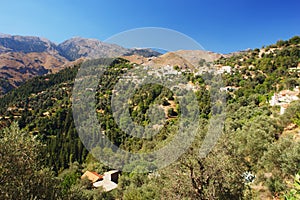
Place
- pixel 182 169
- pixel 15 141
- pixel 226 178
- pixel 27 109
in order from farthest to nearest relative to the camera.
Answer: pixel 27 109
pixel 182 169
pixel 226 178
pixel 15 141

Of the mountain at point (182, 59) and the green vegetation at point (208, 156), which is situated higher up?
the mountain at point (182, 59)

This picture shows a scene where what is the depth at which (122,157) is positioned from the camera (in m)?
37.2

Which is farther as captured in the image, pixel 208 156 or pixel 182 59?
pixel 182 59

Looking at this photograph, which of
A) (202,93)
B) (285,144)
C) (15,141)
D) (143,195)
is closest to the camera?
(15,141)

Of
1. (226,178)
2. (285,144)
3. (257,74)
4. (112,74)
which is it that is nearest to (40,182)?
(226,178)

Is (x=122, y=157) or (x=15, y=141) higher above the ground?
(x=15, y=141)

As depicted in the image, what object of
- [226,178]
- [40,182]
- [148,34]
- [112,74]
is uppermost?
[112,74]

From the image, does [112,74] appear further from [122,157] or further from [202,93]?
[122,157]

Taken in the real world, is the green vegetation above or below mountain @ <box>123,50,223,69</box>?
below

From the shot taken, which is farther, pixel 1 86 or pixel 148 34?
pixel 1 86

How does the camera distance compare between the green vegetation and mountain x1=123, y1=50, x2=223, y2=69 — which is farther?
mountain x1=123, y1=50, x2=223, y2=69

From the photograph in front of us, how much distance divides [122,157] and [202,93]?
26.1m

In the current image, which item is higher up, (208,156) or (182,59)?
(182,59)

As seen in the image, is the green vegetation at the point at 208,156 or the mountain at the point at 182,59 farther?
the mountain at the point at 182,59
